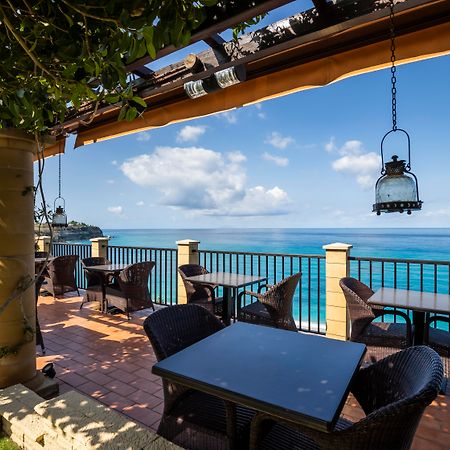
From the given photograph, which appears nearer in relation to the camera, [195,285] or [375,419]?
[375,419]

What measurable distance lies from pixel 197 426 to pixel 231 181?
48.4m

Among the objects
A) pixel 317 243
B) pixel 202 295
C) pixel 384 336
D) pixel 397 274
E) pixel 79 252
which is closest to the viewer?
pixel 384 336

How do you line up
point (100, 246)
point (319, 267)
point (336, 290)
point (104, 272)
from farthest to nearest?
point (100, 246)
point (104, 272)
point (319, 267)
point (336, 290)

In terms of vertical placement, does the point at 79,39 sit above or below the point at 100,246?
above

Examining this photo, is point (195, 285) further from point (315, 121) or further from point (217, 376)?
point (315, 121)

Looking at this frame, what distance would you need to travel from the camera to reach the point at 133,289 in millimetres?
4473

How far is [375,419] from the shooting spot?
1.05 metres

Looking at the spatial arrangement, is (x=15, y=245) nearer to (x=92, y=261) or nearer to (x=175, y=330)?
(x=175, y=330)

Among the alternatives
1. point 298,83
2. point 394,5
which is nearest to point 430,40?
point 394,5

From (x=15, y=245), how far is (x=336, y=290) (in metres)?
3.44

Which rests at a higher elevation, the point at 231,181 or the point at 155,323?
the point at 231,181

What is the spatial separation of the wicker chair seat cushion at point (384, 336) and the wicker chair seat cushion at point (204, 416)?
158 centimetres

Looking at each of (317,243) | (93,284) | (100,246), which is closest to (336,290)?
(93,284)

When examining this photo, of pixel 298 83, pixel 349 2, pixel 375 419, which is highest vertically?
pixel 349 2
